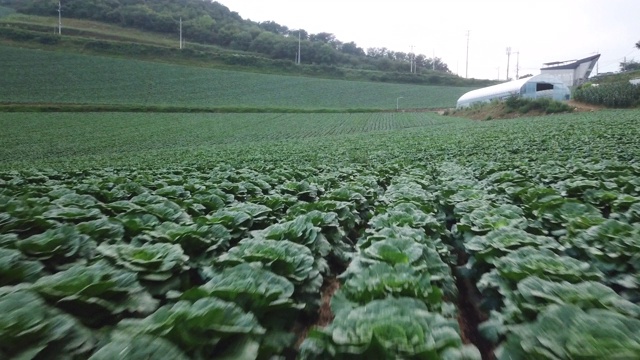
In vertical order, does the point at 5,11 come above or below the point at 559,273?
above

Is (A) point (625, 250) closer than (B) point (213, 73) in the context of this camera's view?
Yes

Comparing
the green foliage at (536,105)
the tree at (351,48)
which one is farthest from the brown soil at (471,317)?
the tree at (351,48)

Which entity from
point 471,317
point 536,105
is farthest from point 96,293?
point 536,105

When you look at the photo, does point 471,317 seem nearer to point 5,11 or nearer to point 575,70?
point 575,70

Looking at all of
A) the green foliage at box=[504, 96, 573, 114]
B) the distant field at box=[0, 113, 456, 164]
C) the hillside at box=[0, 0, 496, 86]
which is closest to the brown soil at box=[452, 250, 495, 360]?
the distant field at box=[0, 113, 456, 164]

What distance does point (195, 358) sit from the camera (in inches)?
64.2

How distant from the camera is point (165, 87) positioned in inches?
2116

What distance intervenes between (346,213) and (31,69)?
61.2 metres

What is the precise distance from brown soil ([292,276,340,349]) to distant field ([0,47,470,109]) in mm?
47971

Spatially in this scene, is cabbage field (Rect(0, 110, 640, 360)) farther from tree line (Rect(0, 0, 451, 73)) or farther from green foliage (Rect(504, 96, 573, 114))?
tree line (Rect(0, 0, 451, 73))

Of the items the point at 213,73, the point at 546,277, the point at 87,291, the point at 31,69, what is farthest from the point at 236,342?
the point at 213,73

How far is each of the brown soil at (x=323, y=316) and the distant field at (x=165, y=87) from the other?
48.0m

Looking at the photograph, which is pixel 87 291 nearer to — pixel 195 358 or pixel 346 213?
pixel 195 358

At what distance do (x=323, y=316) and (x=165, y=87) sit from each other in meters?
58.1
